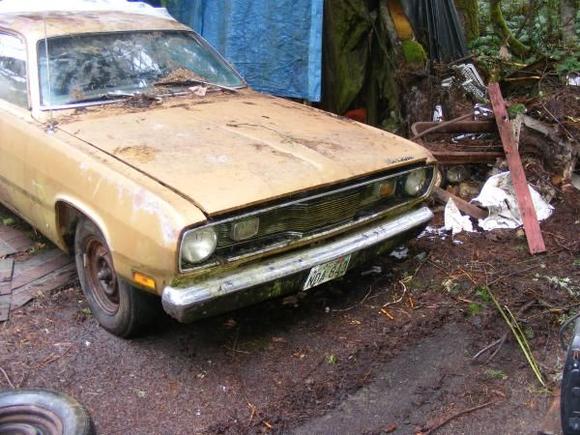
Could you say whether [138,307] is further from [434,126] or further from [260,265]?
[434,126]

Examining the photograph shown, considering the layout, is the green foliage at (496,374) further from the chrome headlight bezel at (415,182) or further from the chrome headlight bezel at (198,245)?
the chrome headlight bezel at (198,245)

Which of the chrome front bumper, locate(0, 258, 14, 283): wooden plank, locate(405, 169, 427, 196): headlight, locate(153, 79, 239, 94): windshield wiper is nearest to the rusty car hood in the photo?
locate(405, 169, 427, 196): headlight

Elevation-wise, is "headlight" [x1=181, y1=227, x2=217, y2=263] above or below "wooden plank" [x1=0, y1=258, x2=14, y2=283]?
above

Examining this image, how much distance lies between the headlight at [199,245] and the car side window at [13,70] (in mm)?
1761

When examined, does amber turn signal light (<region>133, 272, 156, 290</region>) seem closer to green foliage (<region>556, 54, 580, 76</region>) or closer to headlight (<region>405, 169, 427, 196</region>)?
headlight (<region>405, 169, 427, 196</region>)

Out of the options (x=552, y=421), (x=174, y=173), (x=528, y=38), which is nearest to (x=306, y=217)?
(x=174, y=173)

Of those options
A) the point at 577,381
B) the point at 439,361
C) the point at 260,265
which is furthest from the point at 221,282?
the point at 577,381

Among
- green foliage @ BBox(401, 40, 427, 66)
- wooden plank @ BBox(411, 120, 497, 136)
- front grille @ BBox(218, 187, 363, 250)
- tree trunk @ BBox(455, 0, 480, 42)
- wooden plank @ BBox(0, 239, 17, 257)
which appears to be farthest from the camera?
tree trunk @ BBox(455, 0, 480, 42)

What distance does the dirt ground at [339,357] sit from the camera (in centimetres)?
303

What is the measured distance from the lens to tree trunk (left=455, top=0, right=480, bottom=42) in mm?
7555

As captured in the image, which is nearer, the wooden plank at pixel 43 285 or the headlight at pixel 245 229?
the headlight at pixel 245 229

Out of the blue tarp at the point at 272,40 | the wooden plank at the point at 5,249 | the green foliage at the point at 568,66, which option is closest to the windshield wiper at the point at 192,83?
the wooden plank at the point at 5,249

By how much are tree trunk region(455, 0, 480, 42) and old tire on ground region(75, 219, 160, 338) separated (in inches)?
213

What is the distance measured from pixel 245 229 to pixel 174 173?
0.44m
